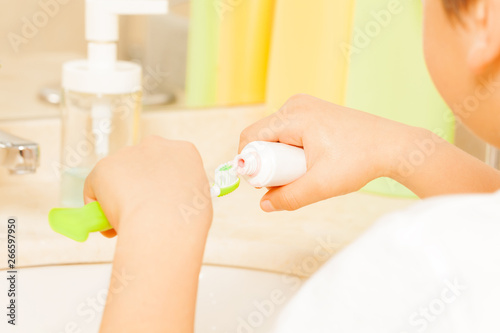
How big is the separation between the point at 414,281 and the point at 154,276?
0.48ft

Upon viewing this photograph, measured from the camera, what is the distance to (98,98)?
640mm

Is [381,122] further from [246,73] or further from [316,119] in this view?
[246,73]

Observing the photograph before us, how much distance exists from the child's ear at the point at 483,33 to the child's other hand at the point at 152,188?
0.17m

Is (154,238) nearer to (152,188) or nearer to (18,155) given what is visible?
(152,188)

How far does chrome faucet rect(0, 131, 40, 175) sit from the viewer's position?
532 mm

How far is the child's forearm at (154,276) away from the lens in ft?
1.31

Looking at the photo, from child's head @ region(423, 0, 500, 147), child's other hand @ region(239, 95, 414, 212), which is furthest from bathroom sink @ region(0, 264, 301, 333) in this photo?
child's head @ region(423, 0, 500, 147)

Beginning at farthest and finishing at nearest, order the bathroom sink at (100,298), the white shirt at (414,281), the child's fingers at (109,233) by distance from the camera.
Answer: the bathroom sink at (100,298) < the child's fingers at (109,233) < the white shirt at (414,281)

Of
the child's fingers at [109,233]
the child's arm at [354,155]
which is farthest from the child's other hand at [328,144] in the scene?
the child's fingers at [109,233]

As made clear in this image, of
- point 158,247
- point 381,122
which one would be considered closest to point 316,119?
point 381,122

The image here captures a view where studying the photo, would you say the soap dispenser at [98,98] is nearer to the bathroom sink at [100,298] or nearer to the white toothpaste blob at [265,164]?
the bathroom sink at [100,298]

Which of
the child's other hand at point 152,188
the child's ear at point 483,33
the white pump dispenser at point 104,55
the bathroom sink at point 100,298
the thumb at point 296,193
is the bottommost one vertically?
the bathroom sink at point 100,298

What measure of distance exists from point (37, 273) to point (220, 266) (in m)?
0.15

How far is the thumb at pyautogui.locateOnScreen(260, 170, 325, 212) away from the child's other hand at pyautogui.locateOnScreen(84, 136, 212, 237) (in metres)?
0.06
